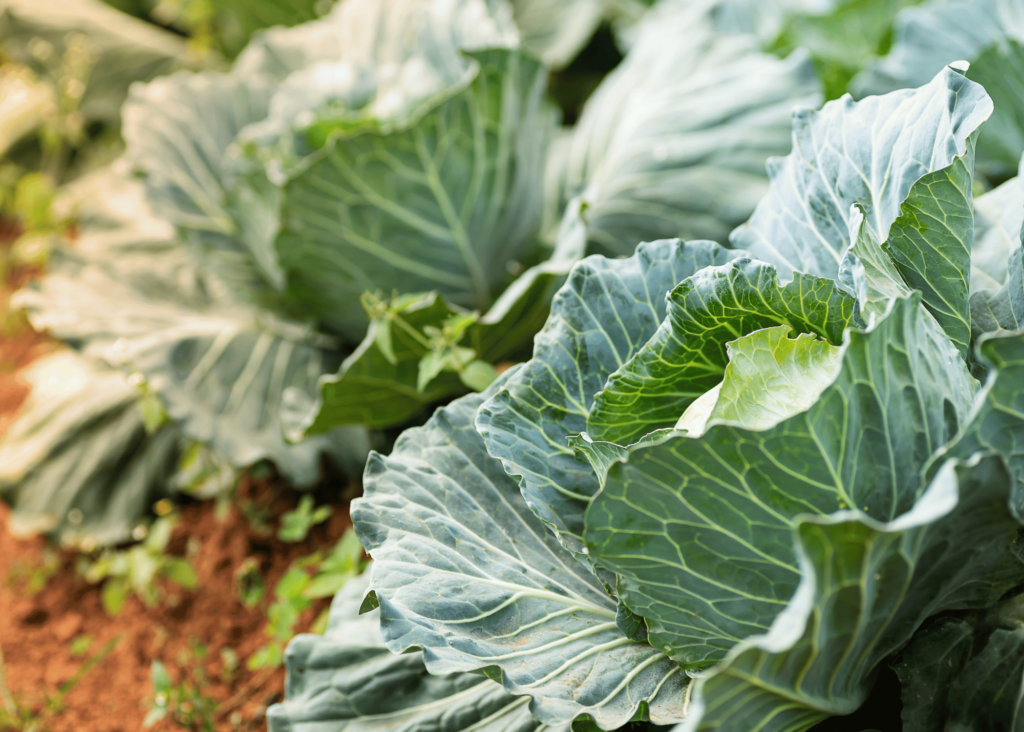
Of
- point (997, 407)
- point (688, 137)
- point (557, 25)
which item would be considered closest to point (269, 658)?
point (997, 407)

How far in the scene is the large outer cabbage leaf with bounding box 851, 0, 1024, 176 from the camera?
2.05 metres

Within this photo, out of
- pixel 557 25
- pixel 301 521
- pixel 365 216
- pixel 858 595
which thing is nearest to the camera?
pixel 858 595

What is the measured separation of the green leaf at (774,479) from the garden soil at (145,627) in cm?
112

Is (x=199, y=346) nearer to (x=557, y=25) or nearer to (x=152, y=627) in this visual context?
(x=152, y=627)

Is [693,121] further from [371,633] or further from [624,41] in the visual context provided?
[371,633]

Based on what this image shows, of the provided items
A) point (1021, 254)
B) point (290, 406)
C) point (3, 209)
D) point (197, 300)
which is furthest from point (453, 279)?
point (3, 209)

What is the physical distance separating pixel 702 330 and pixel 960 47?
160cm

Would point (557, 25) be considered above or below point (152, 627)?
above

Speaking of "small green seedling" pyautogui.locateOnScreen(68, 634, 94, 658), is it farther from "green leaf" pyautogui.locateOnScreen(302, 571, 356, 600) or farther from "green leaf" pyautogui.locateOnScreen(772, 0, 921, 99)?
"green leaf" pyautogui.locateOnScreen(772, 0, 921, 99)

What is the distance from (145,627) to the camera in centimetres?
204

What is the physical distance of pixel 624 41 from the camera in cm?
288

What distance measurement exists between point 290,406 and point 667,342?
1142 mm

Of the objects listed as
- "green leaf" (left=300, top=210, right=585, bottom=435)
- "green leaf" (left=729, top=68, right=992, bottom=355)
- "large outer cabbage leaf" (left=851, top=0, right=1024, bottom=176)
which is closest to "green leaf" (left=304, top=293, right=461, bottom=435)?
"green leaf" (left=300, top=210, right=585, bottom=435)

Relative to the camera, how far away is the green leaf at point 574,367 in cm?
119
